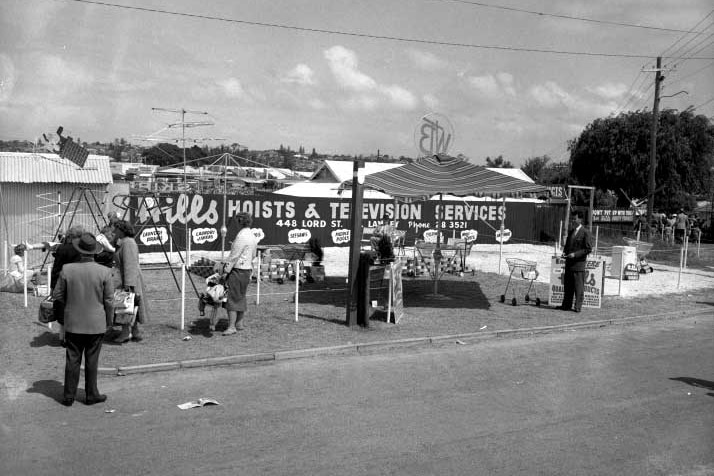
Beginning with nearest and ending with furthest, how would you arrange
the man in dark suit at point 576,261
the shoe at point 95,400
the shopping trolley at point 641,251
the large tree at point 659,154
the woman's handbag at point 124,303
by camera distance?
the shoe at point 95,400 → the woman's handbag at point 124,303 → the man in dark suit at point 576,261 → the shopping trolley at point 641,251 → the large tree at point 659,154

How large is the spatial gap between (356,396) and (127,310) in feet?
11.2

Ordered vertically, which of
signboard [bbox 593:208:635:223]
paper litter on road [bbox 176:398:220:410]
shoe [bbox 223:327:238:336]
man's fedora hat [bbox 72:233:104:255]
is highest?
signboard [bbox 593:208:635:223]

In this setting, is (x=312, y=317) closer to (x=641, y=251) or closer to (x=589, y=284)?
(x=589, y=284)

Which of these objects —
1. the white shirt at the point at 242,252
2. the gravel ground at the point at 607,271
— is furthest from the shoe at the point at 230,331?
the gravel ground at the point at 607,271

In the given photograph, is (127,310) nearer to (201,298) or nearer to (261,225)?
(201,298)

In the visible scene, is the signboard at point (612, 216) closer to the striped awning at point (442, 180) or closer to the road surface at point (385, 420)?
the striped awning at point (442, 180)

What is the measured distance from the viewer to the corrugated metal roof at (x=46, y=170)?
15.7 m

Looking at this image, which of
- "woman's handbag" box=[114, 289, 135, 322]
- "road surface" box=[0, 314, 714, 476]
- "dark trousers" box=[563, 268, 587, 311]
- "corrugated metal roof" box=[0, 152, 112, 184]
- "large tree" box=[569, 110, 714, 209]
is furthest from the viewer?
"large tree" box=[569, 110, 714, 209]

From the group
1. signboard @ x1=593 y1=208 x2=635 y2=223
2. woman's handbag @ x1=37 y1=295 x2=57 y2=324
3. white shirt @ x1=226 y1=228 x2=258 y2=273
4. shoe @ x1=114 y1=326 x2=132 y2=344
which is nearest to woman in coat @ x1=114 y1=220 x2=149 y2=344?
shoe @ x1=114 y1=326 x2=132 y2=344

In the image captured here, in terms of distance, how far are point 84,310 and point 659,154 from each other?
129 ft

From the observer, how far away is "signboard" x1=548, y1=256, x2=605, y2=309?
13.8 metres

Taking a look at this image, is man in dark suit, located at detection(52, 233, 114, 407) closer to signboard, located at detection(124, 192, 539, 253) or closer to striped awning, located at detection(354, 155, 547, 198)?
striped awning, located at detection(354, 155, 547, 198)

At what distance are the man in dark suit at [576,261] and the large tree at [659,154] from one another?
28.9 m

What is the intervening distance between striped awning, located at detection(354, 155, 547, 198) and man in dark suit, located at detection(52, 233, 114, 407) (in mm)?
6588
